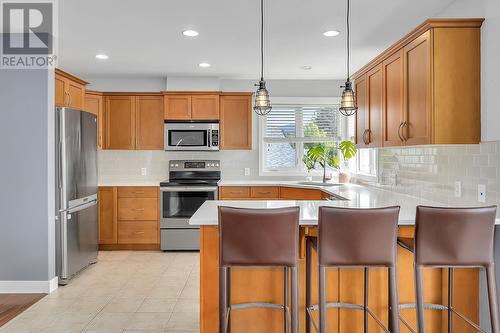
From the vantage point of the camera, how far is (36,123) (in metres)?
3.65

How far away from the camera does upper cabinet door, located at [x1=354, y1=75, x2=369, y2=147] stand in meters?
3.78

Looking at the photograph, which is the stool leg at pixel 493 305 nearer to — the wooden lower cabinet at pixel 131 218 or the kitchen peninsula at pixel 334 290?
the kitchen peninsula at pixel 334 290

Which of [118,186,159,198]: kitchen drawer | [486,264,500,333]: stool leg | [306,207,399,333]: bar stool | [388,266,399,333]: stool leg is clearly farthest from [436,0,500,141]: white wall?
[118,186,159,198]: kitchen drawer

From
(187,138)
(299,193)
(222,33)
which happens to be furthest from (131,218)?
(222,33)

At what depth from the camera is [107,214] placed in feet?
17.4

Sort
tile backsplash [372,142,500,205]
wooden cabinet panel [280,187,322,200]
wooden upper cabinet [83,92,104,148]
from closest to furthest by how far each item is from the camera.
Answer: tile backsplash [372,142,500,205] → wooden cabinet panel [280,187,322,200] → wooden upper cabinet [83,92,104,148]

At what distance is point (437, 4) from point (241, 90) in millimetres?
3261

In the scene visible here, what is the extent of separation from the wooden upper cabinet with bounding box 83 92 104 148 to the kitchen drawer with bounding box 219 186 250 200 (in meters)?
1.86

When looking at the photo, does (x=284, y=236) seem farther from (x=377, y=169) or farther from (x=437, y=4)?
(x=377, y=169)

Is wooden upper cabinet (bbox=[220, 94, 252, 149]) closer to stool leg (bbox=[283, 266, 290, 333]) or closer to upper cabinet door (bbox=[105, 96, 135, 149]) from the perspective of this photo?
upper cabinet door (bbox=[105, 96, 135, 149])

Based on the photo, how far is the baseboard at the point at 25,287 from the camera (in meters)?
3.63

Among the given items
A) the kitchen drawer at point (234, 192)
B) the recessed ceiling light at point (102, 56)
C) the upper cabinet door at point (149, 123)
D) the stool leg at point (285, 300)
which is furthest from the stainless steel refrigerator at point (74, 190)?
the stool leg at point (285, 300)

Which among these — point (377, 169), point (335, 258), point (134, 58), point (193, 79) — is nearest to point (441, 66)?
point (335, 258)

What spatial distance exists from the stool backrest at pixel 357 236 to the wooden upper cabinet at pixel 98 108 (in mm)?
4310
